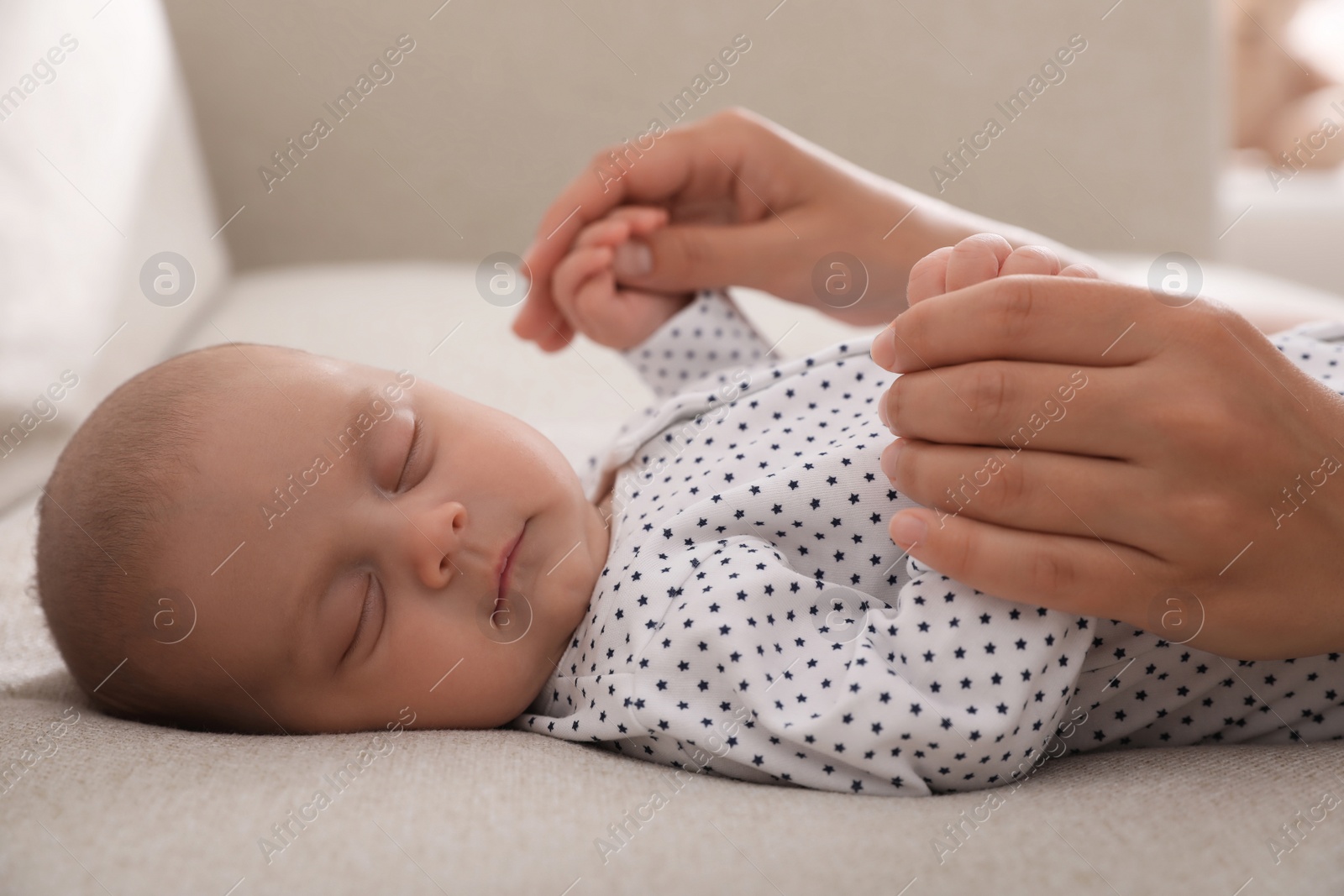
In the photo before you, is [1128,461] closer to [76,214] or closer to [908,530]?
[908,530]

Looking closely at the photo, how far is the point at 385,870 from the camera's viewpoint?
54 centimetres

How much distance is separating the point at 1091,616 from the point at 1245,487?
4.9 inches

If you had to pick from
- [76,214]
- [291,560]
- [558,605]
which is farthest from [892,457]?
[76,214]

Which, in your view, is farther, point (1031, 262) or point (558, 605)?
point (558, 605)

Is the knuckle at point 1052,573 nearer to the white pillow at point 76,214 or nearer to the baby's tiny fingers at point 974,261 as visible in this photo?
the baby's tiny fingers at point 974,261

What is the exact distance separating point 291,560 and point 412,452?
0.43 feet

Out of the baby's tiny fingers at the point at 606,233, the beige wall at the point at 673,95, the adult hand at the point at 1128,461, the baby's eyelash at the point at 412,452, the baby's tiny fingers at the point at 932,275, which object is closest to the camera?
the adult hand at the point at 1128,461

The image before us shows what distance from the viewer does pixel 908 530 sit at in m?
0.64

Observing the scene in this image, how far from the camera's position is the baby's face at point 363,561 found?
772 mm

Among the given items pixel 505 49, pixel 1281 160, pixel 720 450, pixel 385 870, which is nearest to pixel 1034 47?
pixel 505 49

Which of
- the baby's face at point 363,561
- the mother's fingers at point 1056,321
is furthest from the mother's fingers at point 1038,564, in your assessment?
the baby's face at point 363,561

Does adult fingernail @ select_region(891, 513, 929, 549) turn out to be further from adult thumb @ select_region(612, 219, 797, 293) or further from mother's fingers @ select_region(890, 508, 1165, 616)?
adult thumb @ select_region(612, 219, 797, 293)

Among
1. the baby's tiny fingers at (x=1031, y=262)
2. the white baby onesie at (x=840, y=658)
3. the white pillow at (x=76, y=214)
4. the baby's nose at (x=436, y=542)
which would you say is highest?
the white pillow at (x=76, y=214)

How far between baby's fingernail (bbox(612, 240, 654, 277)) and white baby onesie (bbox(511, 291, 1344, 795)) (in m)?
0.26
